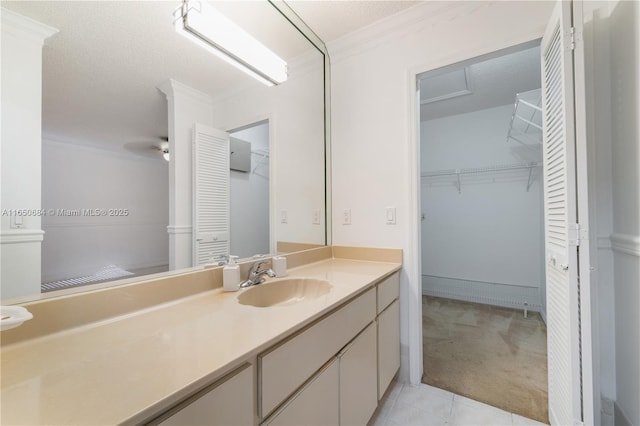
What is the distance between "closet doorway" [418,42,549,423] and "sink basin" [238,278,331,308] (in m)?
1.09

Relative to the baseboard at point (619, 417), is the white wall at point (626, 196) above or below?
above

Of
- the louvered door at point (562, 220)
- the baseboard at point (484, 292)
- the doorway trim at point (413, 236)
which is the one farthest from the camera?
the baseboard at point (484, 292)

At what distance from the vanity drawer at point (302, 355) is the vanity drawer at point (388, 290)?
0.27 metres

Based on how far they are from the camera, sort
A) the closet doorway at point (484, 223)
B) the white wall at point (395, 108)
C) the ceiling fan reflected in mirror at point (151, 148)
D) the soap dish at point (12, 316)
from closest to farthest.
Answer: the soap dish at point (12, 316)
the ceiling fan reflected in mirror at point (151, 148)
the white wall at point (395, 108)
the closet doorway at point (484, 223)

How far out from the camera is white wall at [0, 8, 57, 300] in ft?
2.23

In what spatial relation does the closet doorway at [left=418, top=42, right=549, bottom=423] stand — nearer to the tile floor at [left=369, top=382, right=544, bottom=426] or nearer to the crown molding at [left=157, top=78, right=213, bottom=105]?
the tile floor at [left=369, top=382, right=544, bottom=426]

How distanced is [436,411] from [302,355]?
1.17 meters

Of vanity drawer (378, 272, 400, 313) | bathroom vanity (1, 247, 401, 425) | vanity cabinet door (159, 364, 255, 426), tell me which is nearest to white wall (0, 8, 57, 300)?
bathroom vanity (1, 247, 401, 425)

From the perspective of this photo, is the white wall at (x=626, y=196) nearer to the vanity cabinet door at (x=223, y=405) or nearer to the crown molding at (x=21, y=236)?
the vanity cabinet door at (x=223, y=405)

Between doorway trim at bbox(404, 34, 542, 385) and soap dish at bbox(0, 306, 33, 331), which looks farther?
doorway trim at bbox(404, 34, 542, 385)

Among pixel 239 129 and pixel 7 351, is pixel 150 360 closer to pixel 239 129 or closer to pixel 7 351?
pixel 7 351

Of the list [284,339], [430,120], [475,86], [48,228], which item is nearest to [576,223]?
[284,339]

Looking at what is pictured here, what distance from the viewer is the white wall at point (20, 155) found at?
0.68 meters

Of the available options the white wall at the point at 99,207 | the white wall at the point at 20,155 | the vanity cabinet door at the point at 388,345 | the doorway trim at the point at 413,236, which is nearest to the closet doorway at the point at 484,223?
the doorway trim at the point at 413,236
